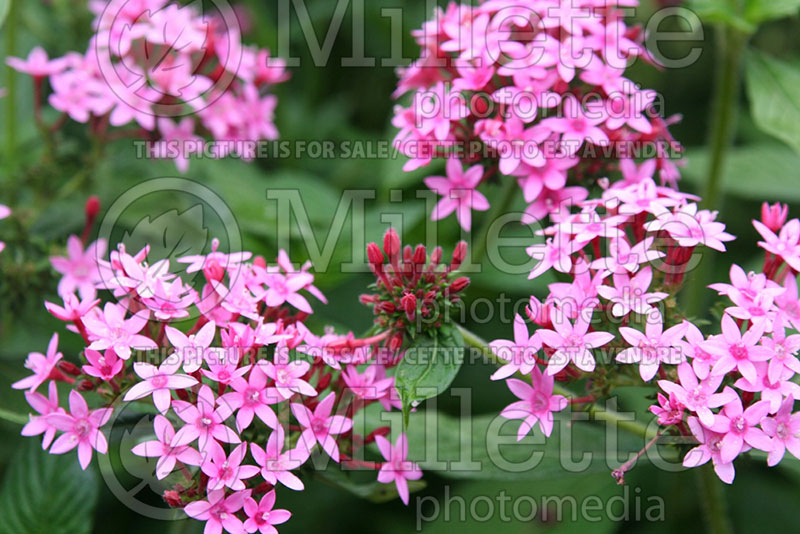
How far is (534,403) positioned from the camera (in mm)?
1438

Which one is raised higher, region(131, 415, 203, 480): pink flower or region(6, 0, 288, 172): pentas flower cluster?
region(6, 0, 288, 172): pentas flower cluster

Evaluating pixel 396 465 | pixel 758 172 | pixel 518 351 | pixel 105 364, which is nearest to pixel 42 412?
pixel 105 364

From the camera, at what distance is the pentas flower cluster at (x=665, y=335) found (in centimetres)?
131

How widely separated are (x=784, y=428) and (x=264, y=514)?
0.87 meters

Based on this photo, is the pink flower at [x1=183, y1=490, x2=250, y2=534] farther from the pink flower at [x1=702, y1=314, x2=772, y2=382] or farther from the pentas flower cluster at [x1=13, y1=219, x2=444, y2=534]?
the pink flower at [x1=702, y1=314, x2=772, y2=382]

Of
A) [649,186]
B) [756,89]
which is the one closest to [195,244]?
[649,186]

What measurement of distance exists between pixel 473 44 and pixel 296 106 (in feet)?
4.25

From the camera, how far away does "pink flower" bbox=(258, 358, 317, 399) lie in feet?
4.36

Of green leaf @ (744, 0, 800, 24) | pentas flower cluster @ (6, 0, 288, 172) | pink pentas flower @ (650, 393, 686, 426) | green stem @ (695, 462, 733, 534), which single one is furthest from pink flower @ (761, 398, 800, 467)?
pentas flower cluster @ (6, 0, 288, 172)

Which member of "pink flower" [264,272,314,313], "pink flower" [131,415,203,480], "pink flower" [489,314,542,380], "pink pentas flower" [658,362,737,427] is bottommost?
"pink flower" [131,415,203,480]

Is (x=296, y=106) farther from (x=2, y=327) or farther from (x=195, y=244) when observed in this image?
(x=2, y=327)

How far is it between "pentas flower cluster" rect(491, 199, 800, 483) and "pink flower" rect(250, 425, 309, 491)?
1.23 ft

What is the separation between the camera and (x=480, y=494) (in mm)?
2057

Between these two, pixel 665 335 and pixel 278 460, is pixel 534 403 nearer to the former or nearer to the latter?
pixel 665 335
